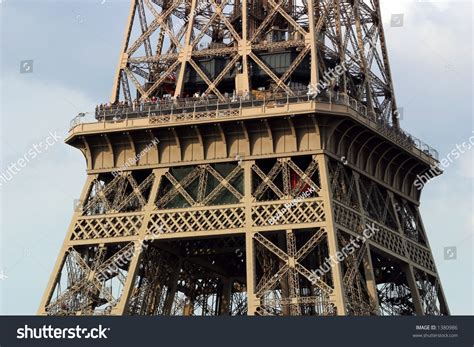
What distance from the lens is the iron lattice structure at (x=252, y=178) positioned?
7788 cm

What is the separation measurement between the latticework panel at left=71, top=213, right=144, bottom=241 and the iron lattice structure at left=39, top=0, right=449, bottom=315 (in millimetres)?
75

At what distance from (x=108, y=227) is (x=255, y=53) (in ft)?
41.5

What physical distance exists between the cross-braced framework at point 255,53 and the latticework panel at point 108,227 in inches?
284

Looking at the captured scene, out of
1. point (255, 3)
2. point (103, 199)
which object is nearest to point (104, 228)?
point (103, 199)

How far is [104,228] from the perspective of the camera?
8075 centimetres

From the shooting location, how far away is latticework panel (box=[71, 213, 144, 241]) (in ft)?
263

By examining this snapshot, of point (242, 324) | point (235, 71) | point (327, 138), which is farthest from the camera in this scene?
point (235, 71)

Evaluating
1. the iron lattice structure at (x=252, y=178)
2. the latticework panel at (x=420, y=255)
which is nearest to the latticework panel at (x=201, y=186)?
the iron lattice structure at (x=252, y=178)

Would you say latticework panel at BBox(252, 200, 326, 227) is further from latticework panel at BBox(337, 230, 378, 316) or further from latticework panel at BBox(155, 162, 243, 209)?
latticework panel at BBox(155, 162, 243, 209)

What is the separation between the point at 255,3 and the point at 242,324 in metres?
31.3

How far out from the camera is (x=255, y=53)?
83875mm

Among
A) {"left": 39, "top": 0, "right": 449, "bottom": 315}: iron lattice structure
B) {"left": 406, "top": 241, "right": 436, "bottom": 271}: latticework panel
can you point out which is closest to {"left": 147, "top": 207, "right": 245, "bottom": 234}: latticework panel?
{"left": 39, "top": 0, "right": 449, "bottom": 315}: iron lattice structure

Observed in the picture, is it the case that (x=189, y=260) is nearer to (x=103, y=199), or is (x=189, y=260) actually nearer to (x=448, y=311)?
(x=103, y=199)

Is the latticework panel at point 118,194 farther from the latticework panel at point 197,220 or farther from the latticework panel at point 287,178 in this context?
the latticework panel at point 287,178
